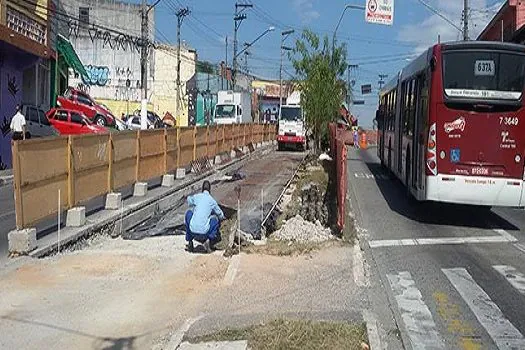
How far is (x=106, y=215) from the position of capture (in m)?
13.0

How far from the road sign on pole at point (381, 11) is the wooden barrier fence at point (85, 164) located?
1033 centimetres

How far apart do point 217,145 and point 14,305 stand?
1874 centimetres

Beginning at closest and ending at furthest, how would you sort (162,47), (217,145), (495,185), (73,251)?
(73,251) < (495,185) < (217,145) < (162,47)

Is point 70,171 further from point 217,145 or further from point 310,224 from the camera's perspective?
point 217,145

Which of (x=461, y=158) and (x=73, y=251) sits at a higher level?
(x=461, y=158)

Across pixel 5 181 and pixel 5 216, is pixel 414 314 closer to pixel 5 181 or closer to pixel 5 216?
pixel 5 216

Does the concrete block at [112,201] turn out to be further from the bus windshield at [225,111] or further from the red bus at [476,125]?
the bus windshield at [225,111]

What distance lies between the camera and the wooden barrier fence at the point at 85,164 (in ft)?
32.5

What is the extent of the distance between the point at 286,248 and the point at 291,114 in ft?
106

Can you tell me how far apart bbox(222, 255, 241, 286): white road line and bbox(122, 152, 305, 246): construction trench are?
74.3 inches

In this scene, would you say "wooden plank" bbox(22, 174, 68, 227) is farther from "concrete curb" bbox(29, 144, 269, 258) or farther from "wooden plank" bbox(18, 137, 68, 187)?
"concrete curb" bbox(29, 144, 269, 258)

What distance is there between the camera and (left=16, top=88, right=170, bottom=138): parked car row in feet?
86.6

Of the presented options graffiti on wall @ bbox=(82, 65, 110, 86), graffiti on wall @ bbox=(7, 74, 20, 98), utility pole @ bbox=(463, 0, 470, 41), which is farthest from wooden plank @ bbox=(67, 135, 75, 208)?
graffiti on wall @ bbox=(82, 65, 110, 86)

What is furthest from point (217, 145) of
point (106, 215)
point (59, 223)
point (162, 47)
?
point (162, 47)
